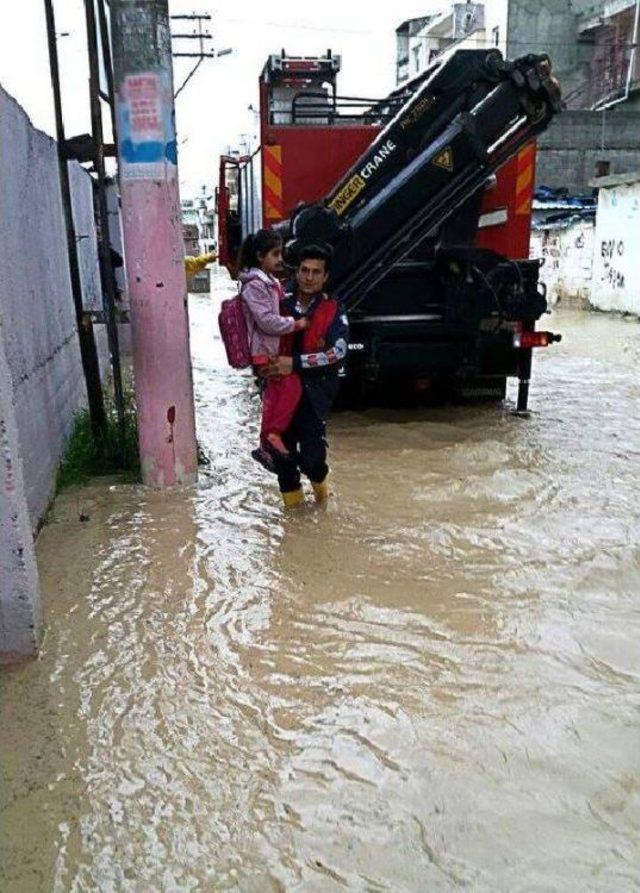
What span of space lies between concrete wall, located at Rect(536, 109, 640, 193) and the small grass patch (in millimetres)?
21406

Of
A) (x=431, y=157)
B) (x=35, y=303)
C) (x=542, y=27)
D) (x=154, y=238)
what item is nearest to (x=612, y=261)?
(x=431, y=157)

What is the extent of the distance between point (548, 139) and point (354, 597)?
23.4 metres

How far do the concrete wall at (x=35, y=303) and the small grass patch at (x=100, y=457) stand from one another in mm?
111

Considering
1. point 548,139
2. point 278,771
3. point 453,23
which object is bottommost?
point 278,771

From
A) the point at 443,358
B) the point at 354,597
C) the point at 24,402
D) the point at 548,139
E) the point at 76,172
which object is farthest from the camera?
the point at 548,139

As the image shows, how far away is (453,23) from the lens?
109 ft

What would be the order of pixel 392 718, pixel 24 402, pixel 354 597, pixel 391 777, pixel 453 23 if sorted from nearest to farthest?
pixel 391 777 → pixel 392 718 → pixel 354 597 → pixel 24 402 → pixel 453 23

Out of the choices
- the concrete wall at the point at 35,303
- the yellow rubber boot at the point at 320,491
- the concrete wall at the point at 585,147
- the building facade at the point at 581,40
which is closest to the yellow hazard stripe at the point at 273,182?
the concrete wall at the point at 35,303

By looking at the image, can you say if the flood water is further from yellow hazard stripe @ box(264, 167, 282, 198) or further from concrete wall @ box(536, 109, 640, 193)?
concrete wall @ box(536, 109, 640, 193)

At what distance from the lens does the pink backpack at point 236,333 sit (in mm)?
4191

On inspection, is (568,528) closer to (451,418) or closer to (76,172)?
(451,418)

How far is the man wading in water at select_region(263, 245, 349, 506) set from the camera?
13.7ft

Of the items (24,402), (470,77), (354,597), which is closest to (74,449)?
(24,402)

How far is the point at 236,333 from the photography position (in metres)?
4.21
